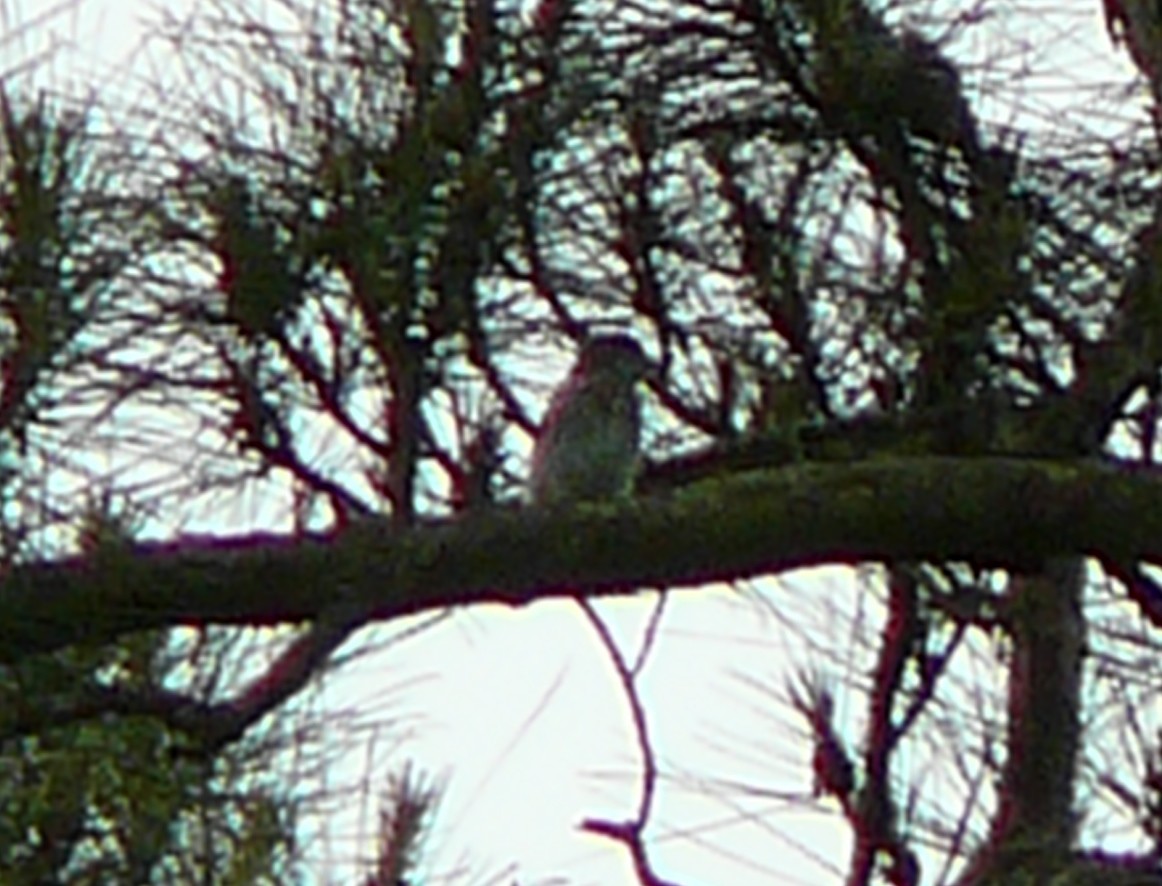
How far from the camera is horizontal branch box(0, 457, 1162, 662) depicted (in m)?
1.42

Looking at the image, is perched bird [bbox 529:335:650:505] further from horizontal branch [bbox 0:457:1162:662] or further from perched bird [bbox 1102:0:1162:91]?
perched bird [bbox 1102:0:1162:91]

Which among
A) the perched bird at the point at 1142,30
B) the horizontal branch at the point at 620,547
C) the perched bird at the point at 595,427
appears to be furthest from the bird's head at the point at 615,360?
the perched bird at the point at 1142,30

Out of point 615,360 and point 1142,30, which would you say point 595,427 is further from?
point 1142,30

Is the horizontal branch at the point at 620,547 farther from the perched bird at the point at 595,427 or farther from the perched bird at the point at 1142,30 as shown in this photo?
the perched bird at the point at 1142,30

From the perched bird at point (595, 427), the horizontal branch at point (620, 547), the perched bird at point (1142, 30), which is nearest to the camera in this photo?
the horizontal branch at point (620, 547)

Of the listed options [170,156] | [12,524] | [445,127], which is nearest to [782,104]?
[445,127]

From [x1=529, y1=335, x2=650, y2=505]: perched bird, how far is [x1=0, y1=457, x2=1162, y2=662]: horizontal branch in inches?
2.6

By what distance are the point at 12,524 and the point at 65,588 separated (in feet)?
0.34

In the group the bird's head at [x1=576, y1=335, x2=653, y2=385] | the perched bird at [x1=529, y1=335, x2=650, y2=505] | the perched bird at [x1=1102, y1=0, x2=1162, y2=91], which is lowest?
the perched bird at [x1=529, y1=335, x2=650, y2=505]

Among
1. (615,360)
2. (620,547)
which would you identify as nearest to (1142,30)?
(615,360)

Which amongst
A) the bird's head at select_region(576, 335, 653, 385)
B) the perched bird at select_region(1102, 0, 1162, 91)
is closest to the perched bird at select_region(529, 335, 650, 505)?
the bird's head at select_region(576, 335, 653, 385)

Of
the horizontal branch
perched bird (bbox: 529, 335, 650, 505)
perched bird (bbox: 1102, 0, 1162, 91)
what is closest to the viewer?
the horizontal branch

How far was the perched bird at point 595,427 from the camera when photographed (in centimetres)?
158

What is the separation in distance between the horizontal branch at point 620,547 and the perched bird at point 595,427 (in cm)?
7
